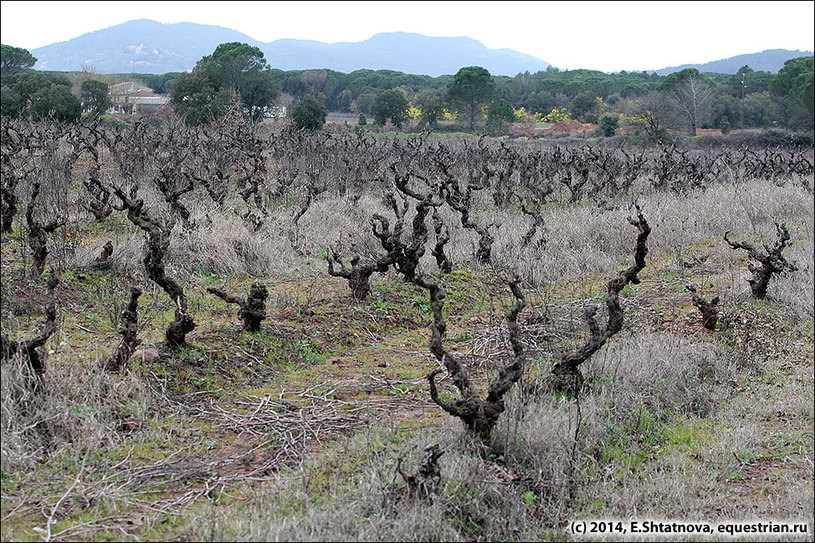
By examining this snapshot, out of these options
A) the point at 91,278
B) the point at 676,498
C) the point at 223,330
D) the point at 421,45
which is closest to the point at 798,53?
the point at 676,498

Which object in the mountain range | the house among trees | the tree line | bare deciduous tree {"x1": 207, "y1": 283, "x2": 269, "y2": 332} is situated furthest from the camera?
the house among trees

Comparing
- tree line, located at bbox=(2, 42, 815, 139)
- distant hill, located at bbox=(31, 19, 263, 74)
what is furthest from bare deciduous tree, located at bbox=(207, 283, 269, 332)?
distant hill, located at bbox=(31, 19, 263, 74)

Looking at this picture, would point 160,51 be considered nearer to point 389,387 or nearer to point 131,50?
point 131,50

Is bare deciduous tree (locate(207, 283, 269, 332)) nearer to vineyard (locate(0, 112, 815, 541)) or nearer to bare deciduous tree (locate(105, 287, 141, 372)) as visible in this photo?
vineyard (locate(0, 112, 815, 541))

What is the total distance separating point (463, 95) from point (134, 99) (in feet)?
68.6

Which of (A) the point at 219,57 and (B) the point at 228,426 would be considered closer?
(B) the point at 228,426

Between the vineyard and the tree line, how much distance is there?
172 centimetres

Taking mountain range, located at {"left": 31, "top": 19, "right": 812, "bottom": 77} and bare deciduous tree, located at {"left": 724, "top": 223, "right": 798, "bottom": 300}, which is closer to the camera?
bare deciduous tree, located at {"left": 724, "top": 223, "right": 798, "bottom": 300}

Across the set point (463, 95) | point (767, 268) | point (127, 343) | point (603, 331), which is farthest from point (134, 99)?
point (603, 331)

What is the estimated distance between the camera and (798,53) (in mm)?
4320

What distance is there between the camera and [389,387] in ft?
16.2

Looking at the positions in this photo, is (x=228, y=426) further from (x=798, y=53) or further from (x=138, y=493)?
(x=798, y=53)

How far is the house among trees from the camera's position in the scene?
66.7 ft

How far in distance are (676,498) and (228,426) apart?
8.60 feet
